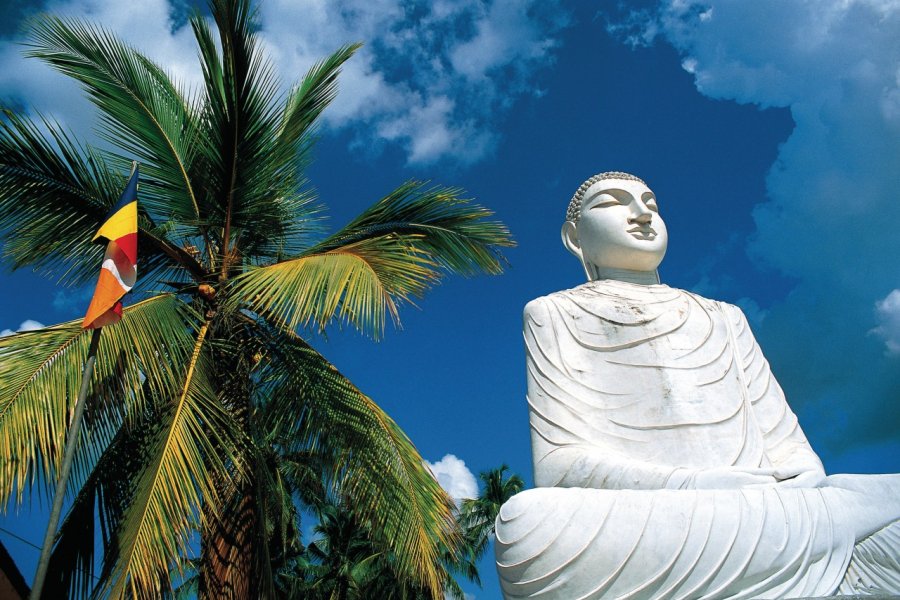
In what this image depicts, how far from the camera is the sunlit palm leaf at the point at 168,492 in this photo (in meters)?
5.11

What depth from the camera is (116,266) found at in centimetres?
531

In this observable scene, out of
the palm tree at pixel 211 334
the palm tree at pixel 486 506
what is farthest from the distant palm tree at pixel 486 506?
the palm tree at pixel 211 334

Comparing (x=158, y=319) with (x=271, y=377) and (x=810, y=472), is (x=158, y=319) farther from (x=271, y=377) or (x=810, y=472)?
(x=810, y=472)

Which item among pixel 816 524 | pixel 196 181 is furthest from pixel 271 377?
pixel 816 524

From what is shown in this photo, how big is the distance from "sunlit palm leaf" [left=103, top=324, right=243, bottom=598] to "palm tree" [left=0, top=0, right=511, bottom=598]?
0.06 ft

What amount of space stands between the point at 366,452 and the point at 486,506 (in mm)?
16468

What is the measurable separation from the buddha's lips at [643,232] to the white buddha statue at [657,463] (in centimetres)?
1

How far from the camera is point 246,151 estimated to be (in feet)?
25.3

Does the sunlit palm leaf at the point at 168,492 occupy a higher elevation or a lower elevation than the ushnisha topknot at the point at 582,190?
lower

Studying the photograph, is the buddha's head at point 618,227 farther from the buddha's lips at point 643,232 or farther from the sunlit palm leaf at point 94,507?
the sunlit palm leaf at point 94,507

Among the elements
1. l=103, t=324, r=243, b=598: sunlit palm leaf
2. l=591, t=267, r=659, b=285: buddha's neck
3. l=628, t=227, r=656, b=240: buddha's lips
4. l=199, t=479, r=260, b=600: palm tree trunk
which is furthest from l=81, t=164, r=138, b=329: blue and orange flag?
l=628, t=227, r=656, b=240: buddha's lips

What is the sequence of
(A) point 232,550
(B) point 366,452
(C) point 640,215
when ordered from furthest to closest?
(B) point 366,452 → (A) point 232,550 → (C) point 640,215

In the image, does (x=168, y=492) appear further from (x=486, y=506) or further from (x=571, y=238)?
(x=486, y=506)

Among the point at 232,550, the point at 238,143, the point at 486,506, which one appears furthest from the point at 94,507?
the point at 486,506
